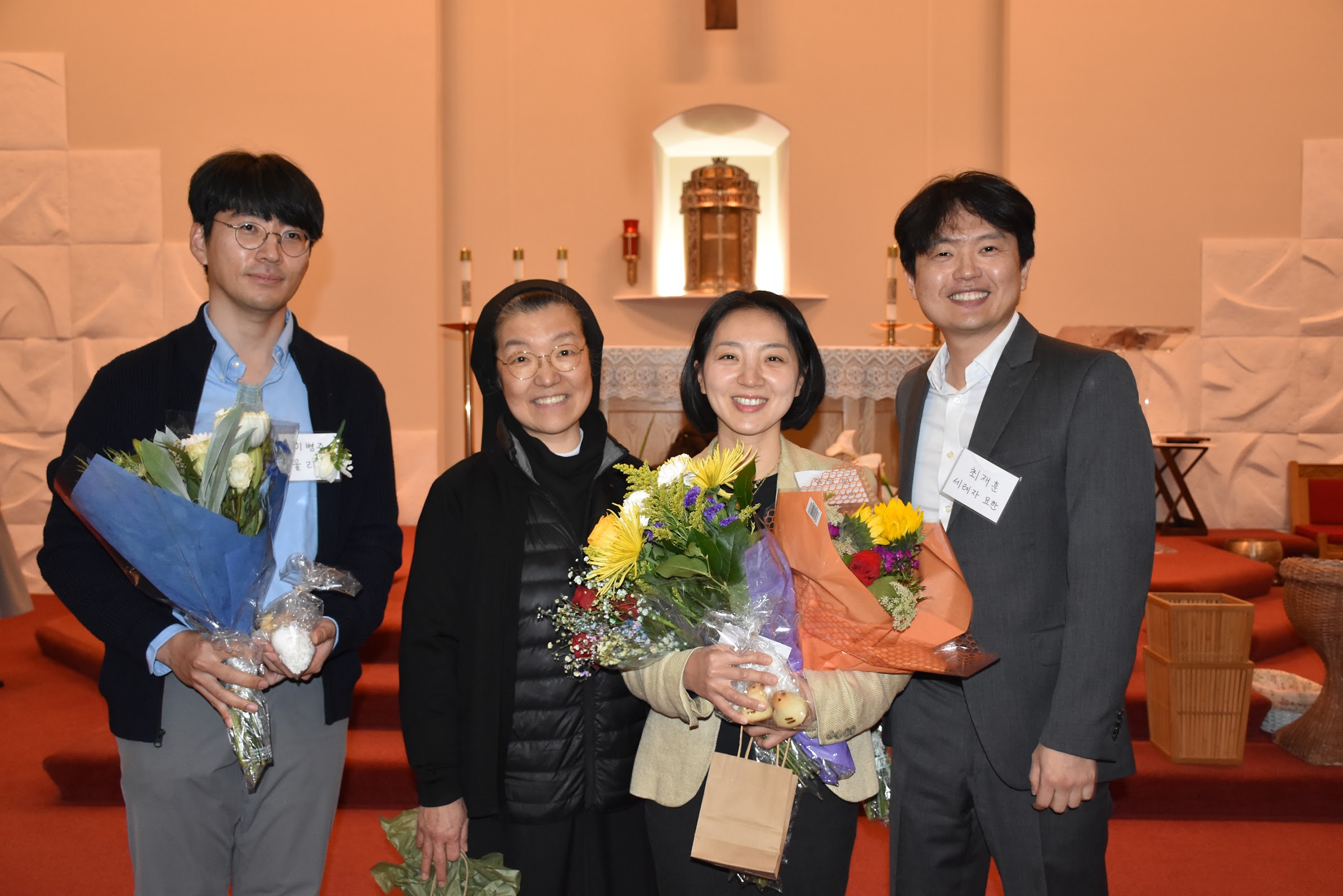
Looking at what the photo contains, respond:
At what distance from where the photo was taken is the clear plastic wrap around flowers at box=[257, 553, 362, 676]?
5.26ft

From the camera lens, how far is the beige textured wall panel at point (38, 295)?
22.8 feet

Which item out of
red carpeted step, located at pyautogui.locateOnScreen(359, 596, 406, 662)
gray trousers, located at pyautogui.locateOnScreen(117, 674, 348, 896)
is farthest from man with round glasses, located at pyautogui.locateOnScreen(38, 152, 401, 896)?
red carpeted step, located at pyautogui.locateOnScreen(359, 596, 406, 662)

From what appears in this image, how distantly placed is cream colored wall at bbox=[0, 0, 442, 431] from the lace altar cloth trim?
79.5 inches

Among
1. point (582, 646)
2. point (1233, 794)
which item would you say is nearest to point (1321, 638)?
point (1233, 794)

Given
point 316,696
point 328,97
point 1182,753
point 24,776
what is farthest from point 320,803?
point 328,97

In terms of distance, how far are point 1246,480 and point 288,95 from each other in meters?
7.61

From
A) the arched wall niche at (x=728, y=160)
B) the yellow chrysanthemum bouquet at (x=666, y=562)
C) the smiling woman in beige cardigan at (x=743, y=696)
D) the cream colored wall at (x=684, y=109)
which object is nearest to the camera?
the yellow chrysanthemum bouquet at (x=666, y=562)

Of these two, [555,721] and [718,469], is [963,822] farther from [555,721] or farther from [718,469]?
[718,469]

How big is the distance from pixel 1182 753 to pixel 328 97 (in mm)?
6647

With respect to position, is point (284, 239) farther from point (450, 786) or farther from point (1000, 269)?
point (1000, 269)

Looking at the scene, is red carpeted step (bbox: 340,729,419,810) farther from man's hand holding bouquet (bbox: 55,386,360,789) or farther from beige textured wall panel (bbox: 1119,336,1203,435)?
beige textured wall panel (bbox: 1119,336,1203,435)

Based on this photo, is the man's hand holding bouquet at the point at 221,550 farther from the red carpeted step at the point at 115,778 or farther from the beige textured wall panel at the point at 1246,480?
the beige textured wall panel at the point at 1246,480

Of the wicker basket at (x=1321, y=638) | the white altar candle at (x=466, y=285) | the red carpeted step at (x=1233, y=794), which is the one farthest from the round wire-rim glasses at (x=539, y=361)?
the white altar candle at (x=466, y=285)

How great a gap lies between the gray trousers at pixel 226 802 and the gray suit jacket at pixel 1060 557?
4.20ft
